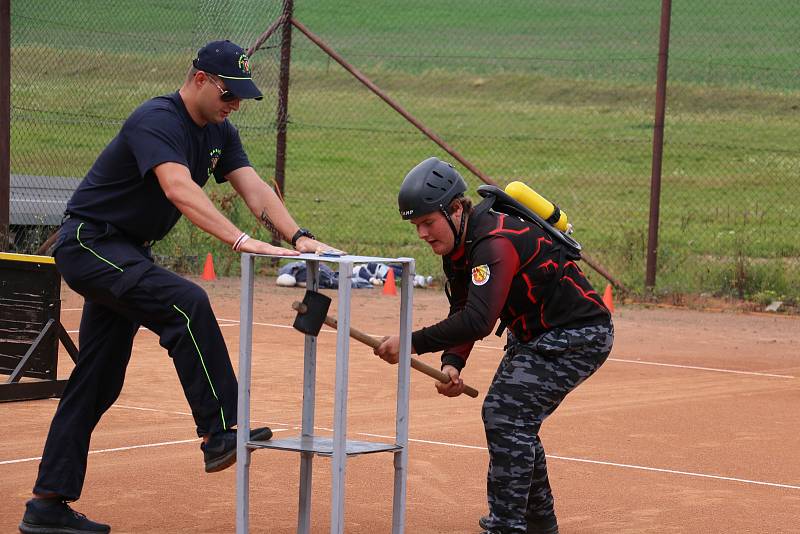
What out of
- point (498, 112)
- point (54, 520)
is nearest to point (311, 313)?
point (54, 520)

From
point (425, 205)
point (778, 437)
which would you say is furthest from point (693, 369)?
point (425, 205)

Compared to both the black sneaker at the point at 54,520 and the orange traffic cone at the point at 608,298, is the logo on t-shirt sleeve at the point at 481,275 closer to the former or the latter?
the black sneaker at the point at 54,520

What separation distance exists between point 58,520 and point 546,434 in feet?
11.7

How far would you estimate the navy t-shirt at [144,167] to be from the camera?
6062 millimetres

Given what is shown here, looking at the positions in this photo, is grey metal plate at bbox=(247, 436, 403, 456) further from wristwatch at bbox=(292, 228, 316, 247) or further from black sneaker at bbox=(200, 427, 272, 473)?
wristwatch at bbox=(292, 228, 316, 247)

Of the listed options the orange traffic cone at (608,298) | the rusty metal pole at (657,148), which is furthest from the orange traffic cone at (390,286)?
the rusty metal pole at (657,148)

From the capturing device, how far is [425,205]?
5957mm

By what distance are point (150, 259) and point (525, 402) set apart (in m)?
1.72

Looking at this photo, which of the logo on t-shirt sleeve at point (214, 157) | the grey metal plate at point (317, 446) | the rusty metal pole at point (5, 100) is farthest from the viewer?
the rusty metal pole at point (5, 100)

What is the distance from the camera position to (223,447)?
583 centimetres

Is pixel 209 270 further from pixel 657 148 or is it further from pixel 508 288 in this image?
pixel 508 288

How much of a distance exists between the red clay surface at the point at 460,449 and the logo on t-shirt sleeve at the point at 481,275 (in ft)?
4.55

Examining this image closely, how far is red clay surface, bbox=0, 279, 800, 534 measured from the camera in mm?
→ 6945

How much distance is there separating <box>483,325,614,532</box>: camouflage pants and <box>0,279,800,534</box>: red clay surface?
66cm
